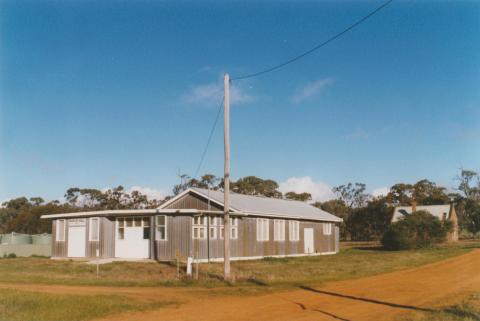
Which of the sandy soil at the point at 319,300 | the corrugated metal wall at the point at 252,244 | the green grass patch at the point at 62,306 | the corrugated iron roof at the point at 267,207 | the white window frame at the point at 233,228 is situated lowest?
the sandy soil at the point at 319,300

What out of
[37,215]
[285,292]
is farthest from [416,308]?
[37,215]

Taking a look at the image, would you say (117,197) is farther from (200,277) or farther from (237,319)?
(237,319)

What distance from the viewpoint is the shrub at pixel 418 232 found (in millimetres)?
42938

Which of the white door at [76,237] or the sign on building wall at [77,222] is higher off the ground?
the sign on building wall at [77,222]

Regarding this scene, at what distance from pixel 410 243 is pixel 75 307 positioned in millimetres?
37039

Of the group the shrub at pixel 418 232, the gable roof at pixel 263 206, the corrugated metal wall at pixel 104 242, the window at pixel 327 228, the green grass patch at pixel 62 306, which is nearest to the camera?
the green grass patch at pixel 62 306

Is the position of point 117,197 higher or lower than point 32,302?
higher

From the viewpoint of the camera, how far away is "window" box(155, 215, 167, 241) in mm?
28328

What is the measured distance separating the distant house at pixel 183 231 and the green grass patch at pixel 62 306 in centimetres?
1245

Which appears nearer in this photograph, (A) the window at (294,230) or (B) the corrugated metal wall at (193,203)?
(B) the corrugated metal wall at (193,203)

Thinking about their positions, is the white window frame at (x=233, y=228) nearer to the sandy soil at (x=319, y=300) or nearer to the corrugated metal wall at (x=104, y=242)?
the corrugated metal wall at (x=104, y=242)

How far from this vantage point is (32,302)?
41.7 ft

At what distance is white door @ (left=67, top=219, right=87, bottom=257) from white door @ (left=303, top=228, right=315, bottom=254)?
16607mm

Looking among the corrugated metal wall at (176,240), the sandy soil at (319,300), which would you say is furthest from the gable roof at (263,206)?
the sandy soil at (319,300)
